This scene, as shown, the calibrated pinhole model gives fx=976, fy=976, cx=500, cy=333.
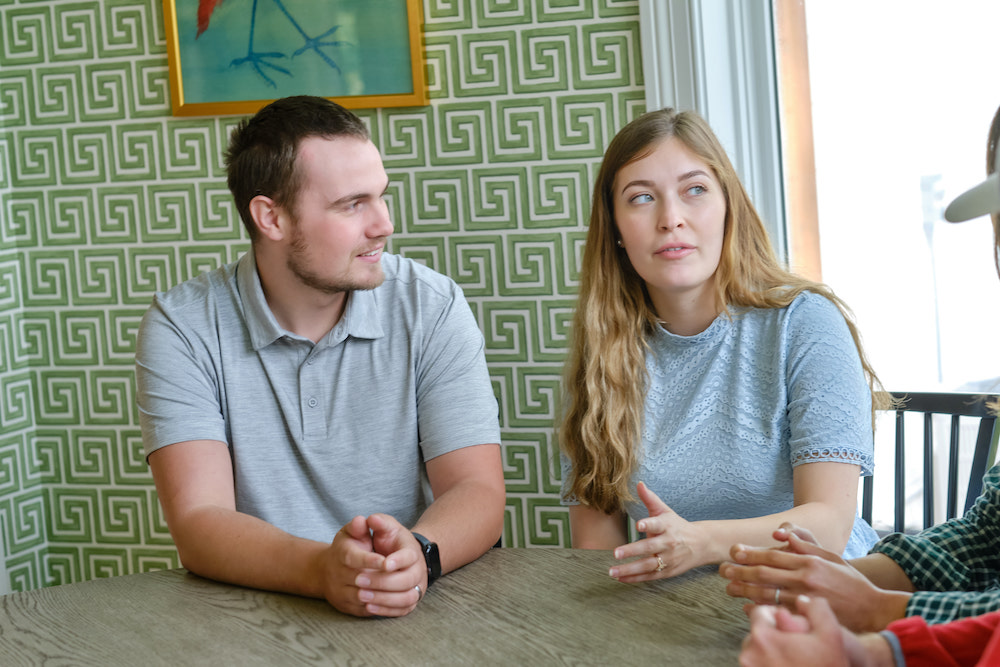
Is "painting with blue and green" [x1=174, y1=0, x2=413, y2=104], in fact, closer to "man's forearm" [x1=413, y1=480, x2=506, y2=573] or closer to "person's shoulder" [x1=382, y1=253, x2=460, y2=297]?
"person's shoulder" [x1=382, y1=253, x2=460, y2=297]

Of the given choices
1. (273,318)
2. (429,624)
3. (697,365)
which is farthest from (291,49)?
(429,624)

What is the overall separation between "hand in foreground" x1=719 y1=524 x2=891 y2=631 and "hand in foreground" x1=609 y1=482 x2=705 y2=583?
0.33ft

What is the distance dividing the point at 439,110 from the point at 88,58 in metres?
1.05

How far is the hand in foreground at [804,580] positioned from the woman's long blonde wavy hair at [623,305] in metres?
0.53

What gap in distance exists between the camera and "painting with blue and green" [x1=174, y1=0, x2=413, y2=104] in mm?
2537

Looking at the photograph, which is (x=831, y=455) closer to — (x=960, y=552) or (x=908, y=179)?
(x=960, y=552)

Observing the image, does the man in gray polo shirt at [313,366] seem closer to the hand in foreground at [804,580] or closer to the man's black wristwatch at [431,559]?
the man's black wristwatch at [431,559]

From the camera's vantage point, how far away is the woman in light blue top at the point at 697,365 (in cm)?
169

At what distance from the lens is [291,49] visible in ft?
8.51

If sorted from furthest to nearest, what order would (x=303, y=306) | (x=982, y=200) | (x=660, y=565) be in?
(x=303, y=306), (x=660, y=565), (x=982, y=200)

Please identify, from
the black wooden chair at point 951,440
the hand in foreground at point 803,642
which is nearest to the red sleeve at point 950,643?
the hand in foreground at point 803,642

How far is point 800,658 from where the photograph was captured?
93cm

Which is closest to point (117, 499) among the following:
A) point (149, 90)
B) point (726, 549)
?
point (149, 90)

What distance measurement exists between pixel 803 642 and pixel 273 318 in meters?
1.16
